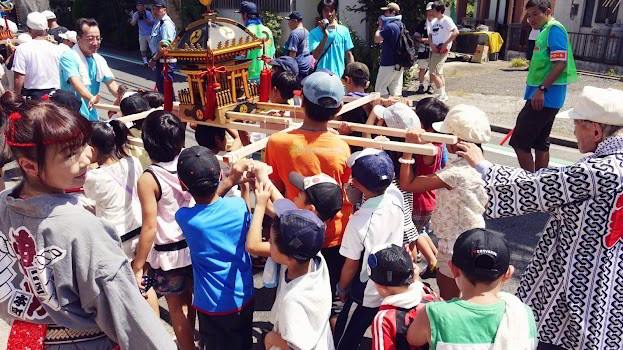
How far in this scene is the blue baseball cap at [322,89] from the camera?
2.67m

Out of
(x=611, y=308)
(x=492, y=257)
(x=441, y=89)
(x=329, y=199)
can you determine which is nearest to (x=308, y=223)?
(x=329, y=199)

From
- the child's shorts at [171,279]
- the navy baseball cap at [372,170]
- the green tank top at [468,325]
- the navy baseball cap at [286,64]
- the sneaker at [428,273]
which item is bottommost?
the sneaker at [428,273]

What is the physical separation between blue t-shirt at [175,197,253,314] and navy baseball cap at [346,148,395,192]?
1.96ft

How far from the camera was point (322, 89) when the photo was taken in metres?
2.67

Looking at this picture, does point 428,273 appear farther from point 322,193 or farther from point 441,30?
point 441,30

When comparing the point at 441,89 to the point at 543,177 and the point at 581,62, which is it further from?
the point at 543,177

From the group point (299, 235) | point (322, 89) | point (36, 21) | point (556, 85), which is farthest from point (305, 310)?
point (36, 21)

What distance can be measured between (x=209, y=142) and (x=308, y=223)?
5.59 ft

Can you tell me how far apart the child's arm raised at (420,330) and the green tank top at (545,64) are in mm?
3526

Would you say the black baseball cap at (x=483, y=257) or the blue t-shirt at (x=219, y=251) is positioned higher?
the black baseball cap at (x=483, y=257)

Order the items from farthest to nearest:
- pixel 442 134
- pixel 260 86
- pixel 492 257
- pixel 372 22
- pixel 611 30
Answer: pixel 611 30, pixel 372 22, pixel 260 86, pixel 442 134, pixel 492 257

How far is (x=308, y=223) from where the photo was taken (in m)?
2.21

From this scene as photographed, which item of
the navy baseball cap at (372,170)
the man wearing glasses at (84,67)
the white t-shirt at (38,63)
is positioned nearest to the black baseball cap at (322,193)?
the navy baseball cap at (372,170)

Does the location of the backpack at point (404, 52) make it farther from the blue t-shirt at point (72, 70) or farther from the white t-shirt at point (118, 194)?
the white t-shirt at point (118, 194)
